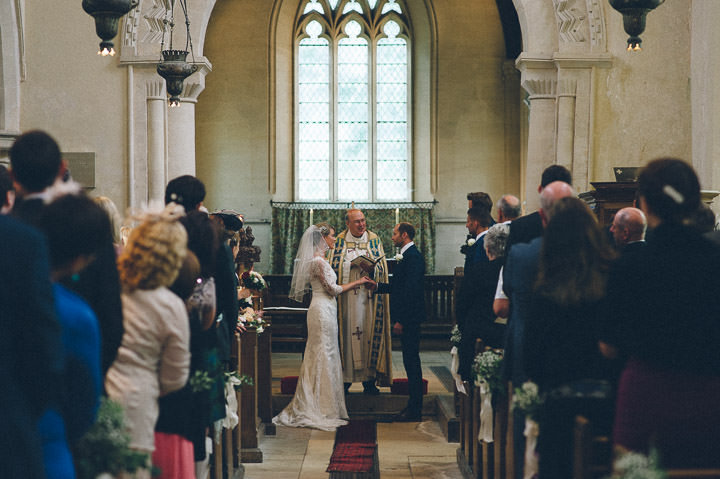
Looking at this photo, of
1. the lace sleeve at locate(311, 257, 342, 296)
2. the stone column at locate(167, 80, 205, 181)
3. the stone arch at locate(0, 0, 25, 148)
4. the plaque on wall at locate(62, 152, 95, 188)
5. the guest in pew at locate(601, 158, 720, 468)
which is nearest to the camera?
the guest in pew at locate(601, 158, 720, 468)

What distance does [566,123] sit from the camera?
10148mm

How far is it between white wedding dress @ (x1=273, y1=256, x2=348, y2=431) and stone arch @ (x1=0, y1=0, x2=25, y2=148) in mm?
4325

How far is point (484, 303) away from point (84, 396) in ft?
10.8

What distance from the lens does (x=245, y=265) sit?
7223mm

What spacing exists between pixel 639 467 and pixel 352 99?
1474 centimetres

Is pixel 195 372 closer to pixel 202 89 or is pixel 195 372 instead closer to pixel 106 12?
pixel 106 12

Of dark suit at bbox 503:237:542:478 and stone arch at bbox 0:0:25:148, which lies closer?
dark suit at bbox 503:237:542:478

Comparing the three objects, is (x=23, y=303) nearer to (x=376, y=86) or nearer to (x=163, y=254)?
(x=163, y=254)

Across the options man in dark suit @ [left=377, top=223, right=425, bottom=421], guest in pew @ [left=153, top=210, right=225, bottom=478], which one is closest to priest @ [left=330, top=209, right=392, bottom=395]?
man in dark suit @ [left=377, top=223, right=425, bottom=421]

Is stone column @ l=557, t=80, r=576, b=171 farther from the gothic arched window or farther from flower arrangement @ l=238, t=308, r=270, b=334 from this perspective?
the gothic arched window

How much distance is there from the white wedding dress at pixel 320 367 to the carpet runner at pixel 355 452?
0.20m

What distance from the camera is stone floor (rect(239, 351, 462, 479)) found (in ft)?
20.1

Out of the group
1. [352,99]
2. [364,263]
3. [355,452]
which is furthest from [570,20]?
[352,99]

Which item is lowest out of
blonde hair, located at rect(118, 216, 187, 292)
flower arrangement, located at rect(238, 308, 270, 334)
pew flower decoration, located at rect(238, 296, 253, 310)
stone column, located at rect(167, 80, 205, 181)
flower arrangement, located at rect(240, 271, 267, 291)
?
flower arrangement, located at rect(238, 308, 270, 334)
